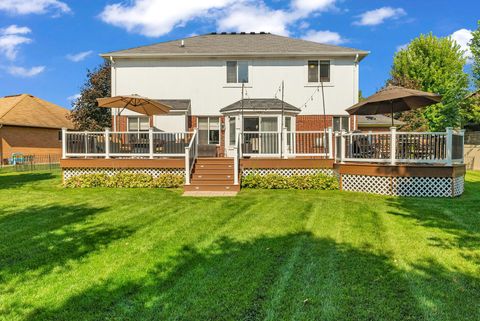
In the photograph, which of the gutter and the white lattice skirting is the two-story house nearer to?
the gutter

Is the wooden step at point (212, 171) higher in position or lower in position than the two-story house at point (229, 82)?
lower

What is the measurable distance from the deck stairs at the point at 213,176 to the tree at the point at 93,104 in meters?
16.2

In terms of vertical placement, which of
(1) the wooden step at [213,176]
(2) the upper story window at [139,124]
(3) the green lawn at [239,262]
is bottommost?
(3) the green lawn at [239,262]

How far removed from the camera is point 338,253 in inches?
208

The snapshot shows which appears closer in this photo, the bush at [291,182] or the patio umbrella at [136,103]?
the bush at [291,182]

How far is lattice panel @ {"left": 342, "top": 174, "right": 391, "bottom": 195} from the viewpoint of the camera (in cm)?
1094

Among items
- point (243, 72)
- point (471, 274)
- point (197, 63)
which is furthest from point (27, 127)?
point (471, 274)

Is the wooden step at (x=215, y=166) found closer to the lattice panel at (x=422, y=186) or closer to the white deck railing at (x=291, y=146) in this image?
the white deck railing at (x=291, y=146)

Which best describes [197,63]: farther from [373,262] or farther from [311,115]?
[373,262]

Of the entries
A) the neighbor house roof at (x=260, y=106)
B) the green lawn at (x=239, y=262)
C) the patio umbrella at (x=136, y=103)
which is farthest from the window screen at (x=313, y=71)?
the green lawn at (x=239, y=262)

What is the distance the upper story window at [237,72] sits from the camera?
58.4 feet

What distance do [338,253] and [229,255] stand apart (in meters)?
1.75

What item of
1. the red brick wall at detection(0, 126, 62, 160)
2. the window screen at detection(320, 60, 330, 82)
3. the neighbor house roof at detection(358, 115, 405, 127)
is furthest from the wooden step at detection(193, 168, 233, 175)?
the red brick wall at detection(0, 126, 62, 160)

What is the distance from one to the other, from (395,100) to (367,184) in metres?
3.19
